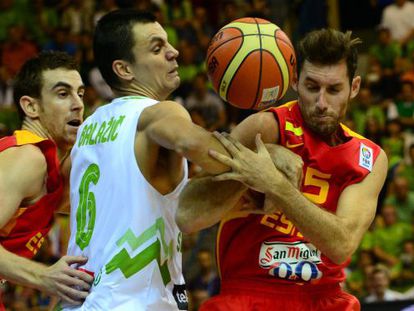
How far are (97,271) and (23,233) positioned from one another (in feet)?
3.32

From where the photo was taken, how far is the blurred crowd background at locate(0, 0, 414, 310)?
10656 millimetres

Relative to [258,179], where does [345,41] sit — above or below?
above

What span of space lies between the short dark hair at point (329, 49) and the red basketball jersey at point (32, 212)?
1559mm

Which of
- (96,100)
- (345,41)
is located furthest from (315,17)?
(345,41)

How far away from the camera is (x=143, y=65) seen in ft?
14.5

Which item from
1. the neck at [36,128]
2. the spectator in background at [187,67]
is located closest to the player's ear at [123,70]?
the neck at [36,128]

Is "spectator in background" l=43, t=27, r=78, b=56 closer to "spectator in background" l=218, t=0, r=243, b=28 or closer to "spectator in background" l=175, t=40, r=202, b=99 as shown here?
"spectator in background" l=175, t=40, r=202, b=99

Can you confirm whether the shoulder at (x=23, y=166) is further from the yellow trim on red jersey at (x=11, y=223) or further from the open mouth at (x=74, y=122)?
the open mouth at (x=74, y=122)

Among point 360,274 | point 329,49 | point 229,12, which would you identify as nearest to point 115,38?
point 329,49

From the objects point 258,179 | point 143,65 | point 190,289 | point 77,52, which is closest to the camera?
point 258,179

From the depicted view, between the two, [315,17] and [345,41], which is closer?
[345,41]

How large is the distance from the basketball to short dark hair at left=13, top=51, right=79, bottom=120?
1063 mm

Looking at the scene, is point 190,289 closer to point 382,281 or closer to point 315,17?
point 382,281

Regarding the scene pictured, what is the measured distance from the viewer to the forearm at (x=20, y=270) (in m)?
4.33
